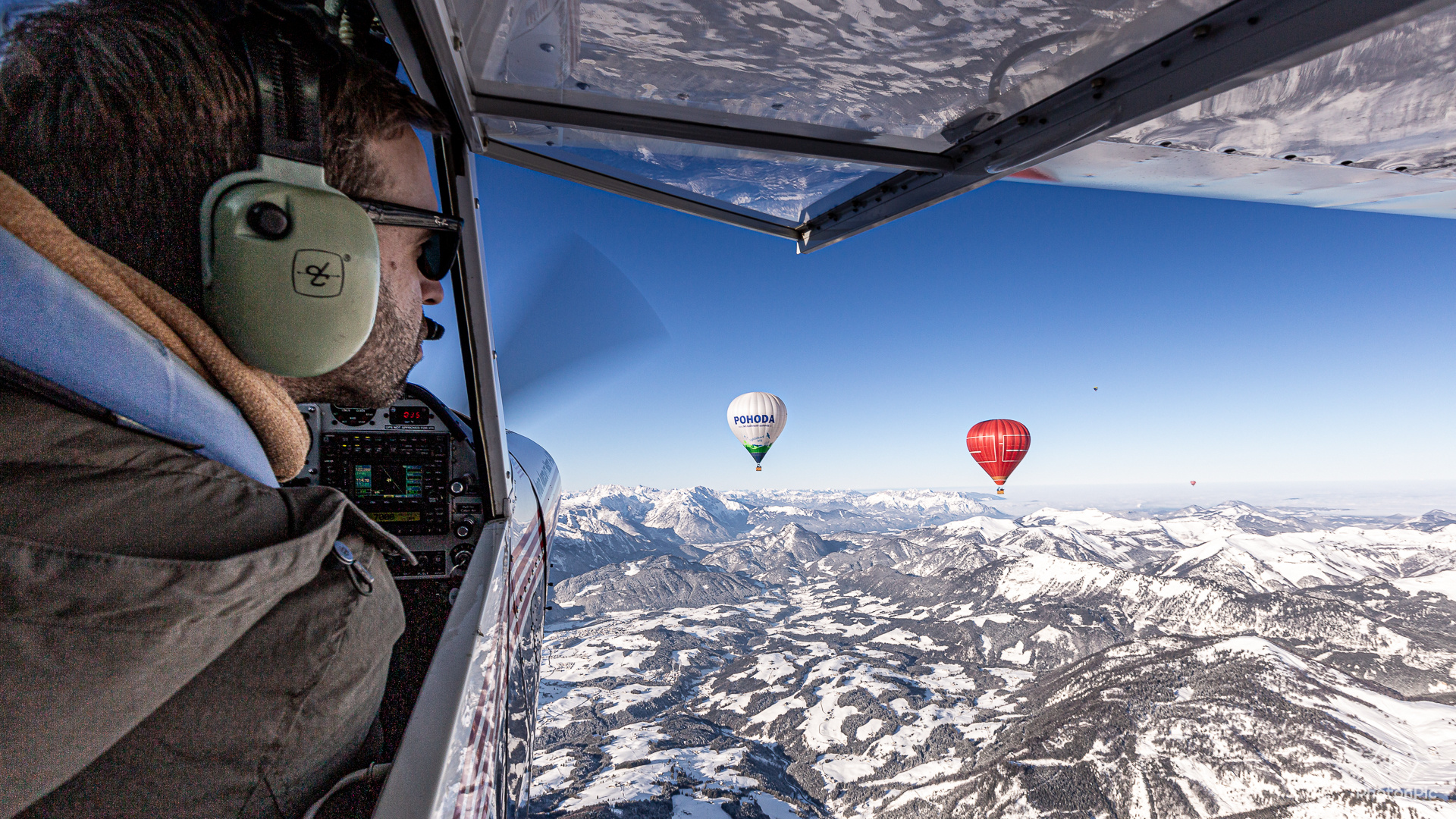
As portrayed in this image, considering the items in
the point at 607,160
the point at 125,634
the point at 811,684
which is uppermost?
the point at 607,160

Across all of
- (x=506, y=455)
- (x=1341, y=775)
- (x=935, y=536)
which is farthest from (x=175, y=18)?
(x=935, y=536)

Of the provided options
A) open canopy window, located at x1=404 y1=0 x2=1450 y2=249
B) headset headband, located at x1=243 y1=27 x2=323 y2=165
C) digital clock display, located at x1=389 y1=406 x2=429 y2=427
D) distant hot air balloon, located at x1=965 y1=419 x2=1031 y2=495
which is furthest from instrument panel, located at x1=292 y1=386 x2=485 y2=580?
distant hot air balloon, located at x1=965 y1=419 x2=1031 y2=495

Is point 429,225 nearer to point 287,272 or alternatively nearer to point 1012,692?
point 287,272

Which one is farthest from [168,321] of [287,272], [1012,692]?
[1012,692]

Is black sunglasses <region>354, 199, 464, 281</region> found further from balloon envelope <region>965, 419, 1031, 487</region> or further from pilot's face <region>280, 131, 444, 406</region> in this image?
balloon envelope <region>965, 419, 1031, 487</region>

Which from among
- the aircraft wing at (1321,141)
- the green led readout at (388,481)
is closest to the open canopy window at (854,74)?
the aircraft wing at (1321,141)

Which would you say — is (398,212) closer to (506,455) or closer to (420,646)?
(506,455)

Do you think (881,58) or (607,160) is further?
(607,160)
